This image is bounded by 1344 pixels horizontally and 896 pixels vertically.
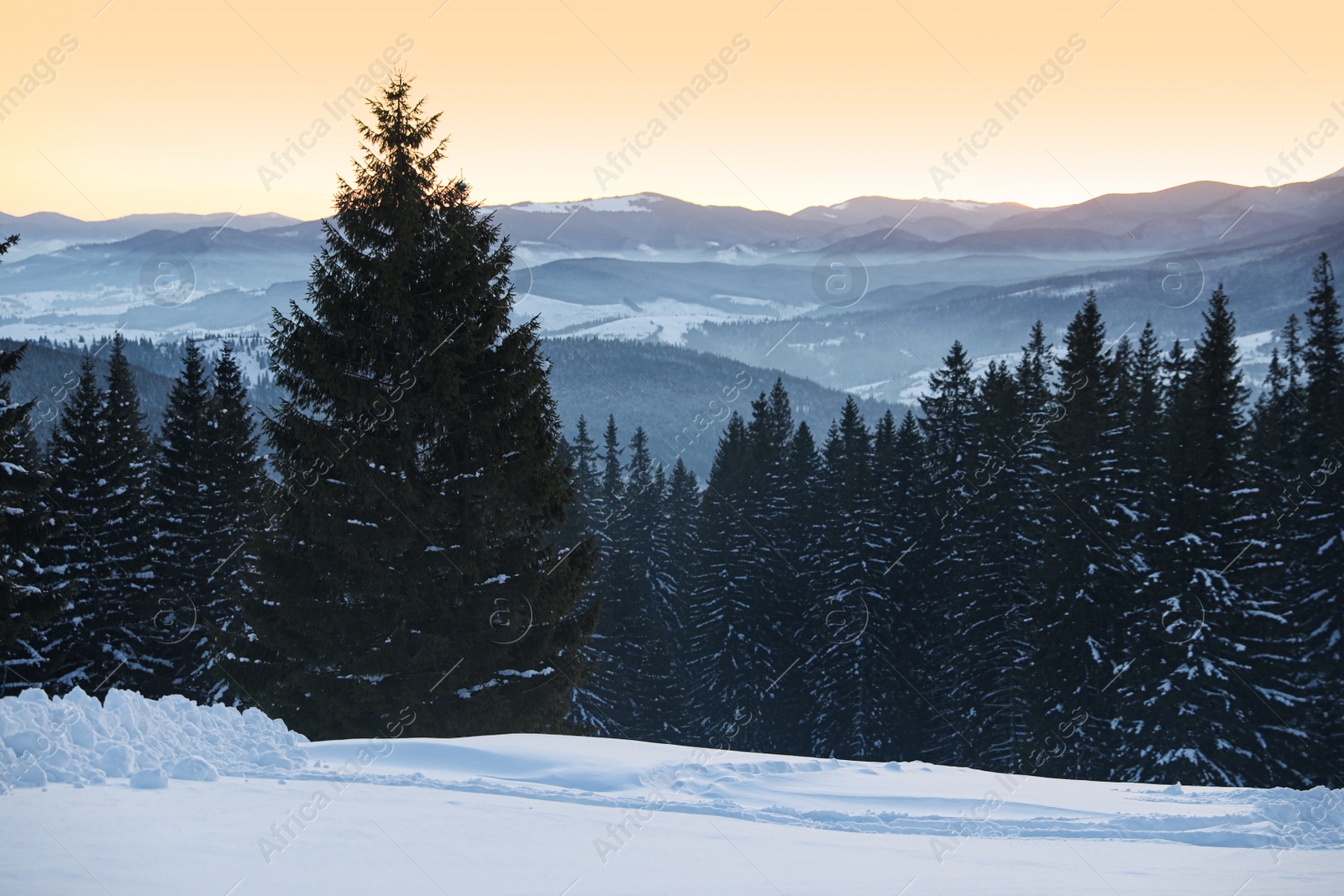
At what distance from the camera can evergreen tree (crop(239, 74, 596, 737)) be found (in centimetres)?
1492

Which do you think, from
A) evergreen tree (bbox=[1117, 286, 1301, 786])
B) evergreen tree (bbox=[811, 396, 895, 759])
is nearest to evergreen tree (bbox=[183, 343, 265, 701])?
evergreen tree (bbox=[811, 396, 895, 759])

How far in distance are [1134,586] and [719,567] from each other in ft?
67.6

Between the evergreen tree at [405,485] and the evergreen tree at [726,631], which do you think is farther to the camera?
the evergreen tree at [726,631]

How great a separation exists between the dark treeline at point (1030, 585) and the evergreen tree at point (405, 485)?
18.1m

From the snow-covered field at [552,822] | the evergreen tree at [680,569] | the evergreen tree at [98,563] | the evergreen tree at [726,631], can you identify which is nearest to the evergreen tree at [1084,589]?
the evergreen tree at [726,631]

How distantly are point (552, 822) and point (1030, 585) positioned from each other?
2581 cm

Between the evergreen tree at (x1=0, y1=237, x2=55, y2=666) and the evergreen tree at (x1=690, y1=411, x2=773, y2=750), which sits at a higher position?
the evergreen tree at (x1=0, y1=237, x2=55, y2=666)

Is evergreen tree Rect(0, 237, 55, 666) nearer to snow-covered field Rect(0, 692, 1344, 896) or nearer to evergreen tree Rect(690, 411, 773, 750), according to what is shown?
snow-covered field Rect(0, 692, 1344, 896)

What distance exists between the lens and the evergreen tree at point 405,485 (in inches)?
587

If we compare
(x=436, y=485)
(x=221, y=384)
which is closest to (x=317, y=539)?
(x=436, y=485)

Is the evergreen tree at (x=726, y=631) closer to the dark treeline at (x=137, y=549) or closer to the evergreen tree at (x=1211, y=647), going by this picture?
the evergreen tree at (x=1211, y=647)

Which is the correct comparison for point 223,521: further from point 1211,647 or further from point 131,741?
point 1211,647

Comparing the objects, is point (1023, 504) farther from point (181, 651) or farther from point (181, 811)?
point (181, 811)

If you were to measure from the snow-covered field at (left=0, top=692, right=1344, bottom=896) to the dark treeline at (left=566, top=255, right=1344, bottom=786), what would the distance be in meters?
18.5
